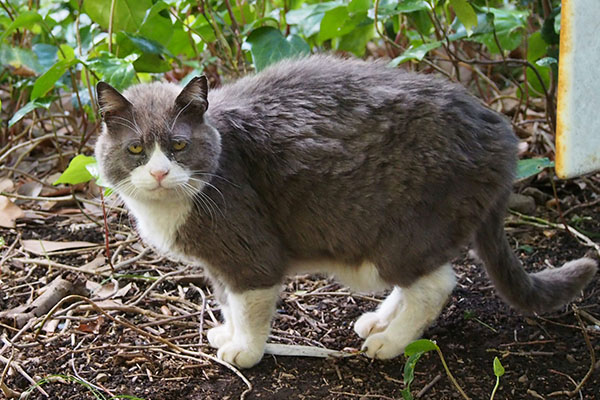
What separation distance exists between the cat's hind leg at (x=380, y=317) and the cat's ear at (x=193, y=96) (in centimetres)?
108

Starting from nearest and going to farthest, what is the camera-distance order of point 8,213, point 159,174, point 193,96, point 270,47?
point 159,174 < point 193,96 < point 270,47 < point 8,213

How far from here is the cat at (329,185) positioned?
268 centimetres

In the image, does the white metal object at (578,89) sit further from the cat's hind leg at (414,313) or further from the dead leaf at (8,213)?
the dead leaf at (8,213)

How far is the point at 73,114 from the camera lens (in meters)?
4.89

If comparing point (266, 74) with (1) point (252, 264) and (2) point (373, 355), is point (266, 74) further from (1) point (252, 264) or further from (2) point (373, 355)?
(2) point (373, 355)

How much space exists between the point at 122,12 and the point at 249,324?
1.70 m

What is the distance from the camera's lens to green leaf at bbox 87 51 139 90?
310cm

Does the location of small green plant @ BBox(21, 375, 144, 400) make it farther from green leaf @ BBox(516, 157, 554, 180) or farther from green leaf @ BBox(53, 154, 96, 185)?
green leaf @ BBox(516, 157, 554, 180)

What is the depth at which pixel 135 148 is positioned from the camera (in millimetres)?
2535

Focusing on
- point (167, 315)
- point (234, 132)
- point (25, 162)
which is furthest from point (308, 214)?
point (25, 162)

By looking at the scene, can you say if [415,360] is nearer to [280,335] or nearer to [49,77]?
[280,335]

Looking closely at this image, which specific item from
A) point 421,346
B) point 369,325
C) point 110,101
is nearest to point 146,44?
point 110,101

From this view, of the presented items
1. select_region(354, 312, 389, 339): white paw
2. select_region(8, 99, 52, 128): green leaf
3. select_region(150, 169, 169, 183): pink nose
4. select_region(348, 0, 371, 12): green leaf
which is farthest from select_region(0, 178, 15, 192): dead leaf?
select_region(354, 312, 389, 339): white paw

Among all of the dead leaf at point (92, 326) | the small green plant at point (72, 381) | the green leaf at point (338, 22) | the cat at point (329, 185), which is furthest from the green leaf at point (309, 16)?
the small green plant at point (72, 381)
